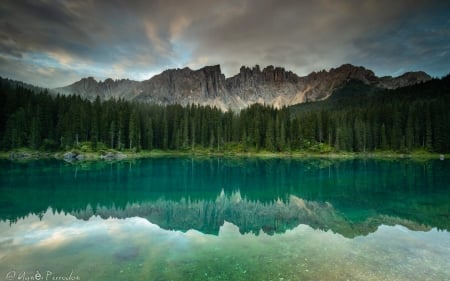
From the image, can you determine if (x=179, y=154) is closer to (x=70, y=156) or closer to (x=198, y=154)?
(x=198, y=154)

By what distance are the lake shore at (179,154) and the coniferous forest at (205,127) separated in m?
3.05

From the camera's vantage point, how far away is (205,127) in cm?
12444

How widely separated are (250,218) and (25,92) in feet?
401

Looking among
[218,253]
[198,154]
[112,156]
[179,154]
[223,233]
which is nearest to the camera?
[218,253]

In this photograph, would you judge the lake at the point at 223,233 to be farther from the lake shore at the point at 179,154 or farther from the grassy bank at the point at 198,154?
the grassy bank at the point at 198,154

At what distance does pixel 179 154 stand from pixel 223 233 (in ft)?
311

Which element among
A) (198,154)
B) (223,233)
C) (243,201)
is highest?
(198,154)

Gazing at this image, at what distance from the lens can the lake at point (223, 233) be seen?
14367 millimetres

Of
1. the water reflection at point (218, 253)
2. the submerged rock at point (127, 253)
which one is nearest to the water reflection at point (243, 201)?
the water reflection at point (218, 253)

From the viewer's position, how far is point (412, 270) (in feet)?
Result: 47.5

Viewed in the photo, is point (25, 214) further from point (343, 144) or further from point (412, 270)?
point (343, 144)

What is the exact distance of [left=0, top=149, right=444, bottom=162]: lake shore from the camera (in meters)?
87.5

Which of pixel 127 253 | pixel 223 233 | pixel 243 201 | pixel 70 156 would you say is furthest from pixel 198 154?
pixel 127 253

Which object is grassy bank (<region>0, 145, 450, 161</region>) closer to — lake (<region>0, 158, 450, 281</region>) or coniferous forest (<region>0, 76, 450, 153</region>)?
coniferous forest (<region>0, 76, 450, 153</region>)
